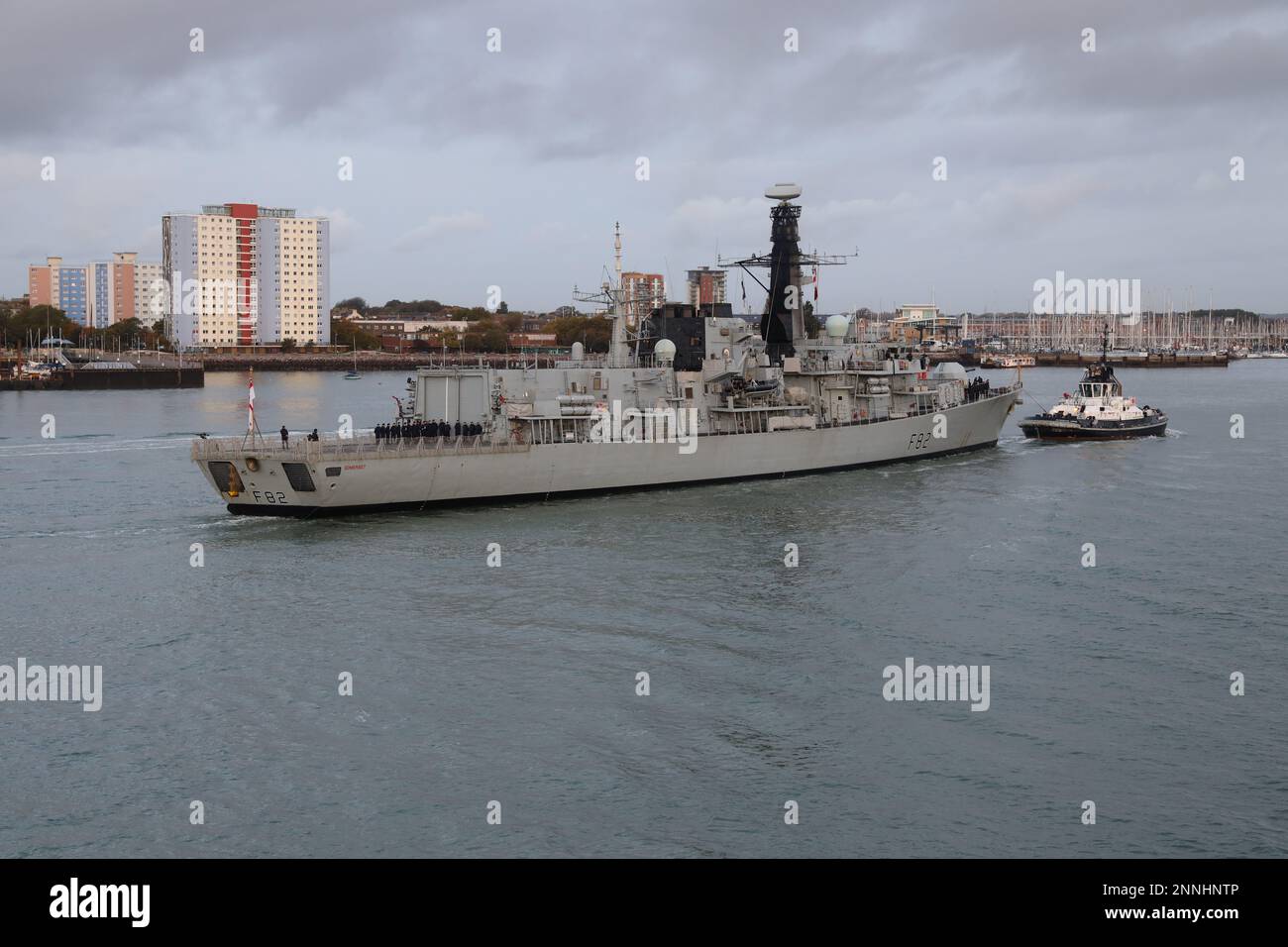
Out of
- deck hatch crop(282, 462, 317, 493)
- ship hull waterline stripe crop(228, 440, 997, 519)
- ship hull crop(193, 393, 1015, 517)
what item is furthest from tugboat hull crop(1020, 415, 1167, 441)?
deck hatch crop(282, 462, 317, 493)

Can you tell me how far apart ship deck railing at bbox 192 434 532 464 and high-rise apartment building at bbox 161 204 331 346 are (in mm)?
149283

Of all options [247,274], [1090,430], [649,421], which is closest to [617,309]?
[649,421]

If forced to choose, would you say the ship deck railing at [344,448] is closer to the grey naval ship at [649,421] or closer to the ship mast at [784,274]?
the grey naval ship at [649,421]

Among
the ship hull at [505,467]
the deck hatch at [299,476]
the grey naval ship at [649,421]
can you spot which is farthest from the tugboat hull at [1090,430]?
the deck hatch at [299,476]

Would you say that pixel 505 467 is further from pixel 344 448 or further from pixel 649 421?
pixel 649 421

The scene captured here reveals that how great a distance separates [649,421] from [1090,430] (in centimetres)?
2808

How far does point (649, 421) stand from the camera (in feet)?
129

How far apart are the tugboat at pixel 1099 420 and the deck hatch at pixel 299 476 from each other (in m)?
39.5

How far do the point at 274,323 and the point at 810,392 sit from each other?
491 feet

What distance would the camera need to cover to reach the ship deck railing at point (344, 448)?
1260 inches

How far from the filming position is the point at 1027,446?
5397 cm

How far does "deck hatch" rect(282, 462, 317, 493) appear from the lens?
105 feet

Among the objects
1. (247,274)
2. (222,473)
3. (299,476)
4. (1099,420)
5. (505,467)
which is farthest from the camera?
(247,274)
